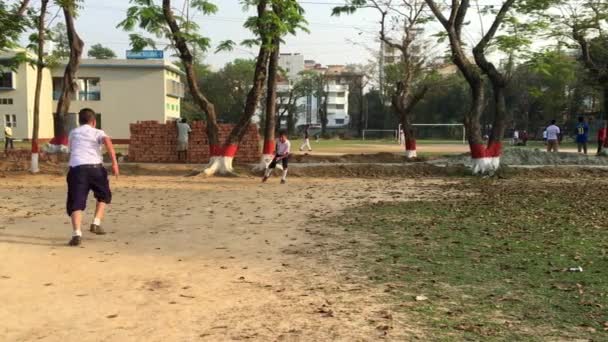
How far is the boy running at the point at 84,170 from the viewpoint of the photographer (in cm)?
750

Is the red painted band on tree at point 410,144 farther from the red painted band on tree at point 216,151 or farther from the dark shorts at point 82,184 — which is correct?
the dark shorts at point 82,184

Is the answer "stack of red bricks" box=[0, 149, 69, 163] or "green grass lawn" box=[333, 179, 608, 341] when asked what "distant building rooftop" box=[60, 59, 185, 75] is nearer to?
"stack of red bricks" box=[0, 149, 69, 163]

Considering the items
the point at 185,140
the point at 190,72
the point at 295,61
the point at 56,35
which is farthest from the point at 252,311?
the point at 295,61

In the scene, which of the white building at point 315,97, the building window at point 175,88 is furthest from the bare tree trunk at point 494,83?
the white building at point 315,97

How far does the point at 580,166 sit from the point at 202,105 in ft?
41.4

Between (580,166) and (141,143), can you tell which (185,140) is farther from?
(580,166)

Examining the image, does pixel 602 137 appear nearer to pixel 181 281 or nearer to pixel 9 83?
pixel 181 281

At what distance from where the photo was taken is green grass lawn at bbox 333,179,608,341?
451 cm

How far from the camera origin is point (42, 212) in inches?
422

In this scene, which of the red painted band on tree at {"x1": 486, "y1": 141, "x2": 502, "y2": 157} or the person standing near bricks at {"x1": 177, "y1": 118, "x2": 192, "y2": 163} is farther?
the person standing near bricks at {"x1": 177, "y1": 118, "x2": 192, "y2": 163}

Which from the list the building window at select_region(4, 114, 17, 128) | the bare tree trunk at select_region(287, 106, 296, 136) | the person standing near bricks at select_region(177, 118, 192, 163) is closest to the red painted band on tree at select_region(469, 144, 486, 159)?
the person standing near bricks at select_region(177, 118, 192, 163)

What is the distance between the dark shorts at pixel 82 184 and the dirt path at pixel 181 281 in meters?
0.54

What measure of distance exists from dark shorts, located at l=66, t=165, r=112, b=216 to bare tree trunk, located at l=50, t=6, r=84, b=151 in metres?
14.0

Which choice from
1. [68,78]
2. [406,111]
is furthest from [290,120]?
[68,78]
